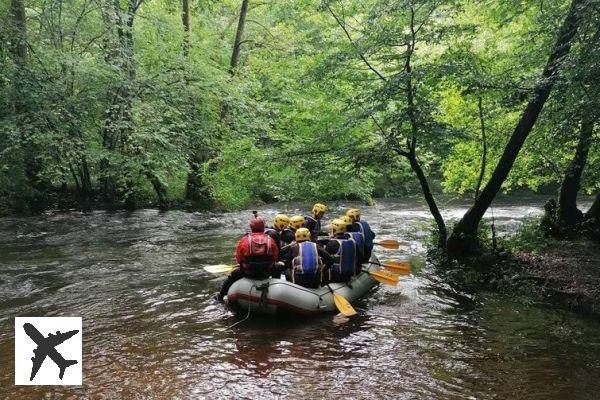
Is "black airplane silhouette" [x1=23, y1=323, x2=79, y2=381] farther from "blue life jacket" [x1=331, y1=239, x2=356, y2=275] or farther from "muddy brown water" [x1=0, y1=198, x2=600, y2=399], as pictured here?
"blue life jacket" [x1=331, y1=239, x2=356, y2=275]

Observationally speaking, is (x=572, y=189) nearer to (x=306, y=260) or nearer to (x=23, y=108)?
(x=306, y=260)

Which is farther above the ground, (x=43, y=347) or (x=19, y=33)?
(x=19, y=33)

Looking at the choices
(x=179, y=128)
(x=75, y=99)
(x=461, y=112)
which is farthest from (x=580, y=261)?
(x=75, y=99)

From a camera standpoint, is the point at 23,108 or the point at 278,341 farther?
the point at 23,108

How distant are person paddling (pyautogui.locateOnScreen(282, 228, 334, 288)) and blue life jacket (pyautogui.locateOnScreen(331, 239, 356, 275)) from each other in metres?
0.37

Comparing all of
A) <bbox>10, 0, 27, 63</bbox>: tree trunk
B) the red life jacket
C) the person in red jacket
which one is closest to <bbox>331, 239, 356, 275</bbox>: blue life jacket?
the person in red jacket

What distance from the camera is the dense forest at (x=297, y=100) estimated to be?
8883 millimetres

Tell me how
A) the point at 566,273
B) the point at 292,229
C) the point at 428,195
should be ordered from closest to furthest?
1. the point at 566,273
2. the point at 292,229
3. the point at 428,195

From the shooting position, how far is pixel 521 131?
8.95m

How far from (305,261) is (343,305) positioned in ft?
2.86

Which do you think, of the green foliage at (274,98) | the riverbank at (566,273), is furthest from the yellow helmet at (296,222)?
the riverbank at (566,273)

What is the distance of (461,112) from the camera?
1058 centimetres

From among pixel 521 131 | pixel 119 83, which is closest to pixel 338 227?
pixel 521 131

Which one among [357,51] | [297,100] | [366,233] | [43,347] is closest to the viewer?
[43,347]
